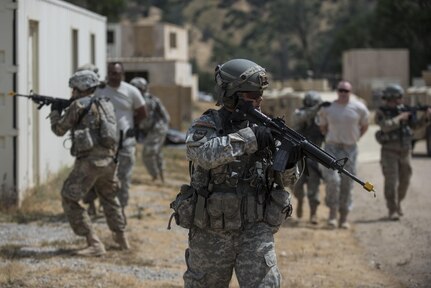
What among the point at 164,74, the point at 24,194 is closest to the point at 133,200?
the point at 24,194

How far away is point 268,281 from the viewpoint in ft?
17.7

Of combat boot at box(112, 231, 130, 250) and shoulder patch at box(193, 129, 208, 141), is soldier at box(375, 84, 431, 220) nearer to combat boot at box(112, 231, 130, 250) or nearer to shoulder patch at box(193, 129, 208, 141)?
combat boot at box(112, 231, 130, 250)

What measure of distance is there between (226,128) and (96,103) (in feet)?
11.4

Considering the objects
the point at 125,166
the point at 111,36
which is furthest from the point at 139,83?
the point at 111,36

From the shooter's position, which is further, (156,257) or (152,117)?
(152,117)

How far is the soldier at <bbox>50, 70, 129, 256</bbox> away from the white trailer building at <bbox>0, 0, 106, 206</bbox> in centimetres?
253

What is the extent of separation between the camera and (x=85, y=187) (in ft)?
28.9

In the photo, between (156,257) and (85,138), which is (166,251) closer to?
(156,257)

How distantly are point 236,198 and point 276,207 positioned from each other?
24 centimetres

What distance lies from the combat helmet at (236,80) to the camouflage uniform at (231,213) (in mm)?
90

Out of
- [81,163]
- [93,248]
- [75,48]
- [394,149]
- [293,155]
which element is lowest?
[93,248]

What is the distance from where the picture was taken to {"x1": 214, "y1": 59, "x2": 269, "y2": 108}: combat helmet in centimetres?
552

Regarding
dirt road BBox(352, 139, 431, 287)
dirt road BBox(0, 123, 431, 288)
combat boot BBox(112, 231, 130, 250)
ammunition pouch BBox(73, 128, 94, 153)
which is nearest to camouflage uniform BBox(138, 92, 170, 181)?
dirt road BBox(0, 123, 431, 288)

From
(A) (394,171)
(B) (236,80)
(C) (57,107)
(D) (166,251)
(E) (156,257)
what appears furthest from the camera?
(A) (394,171)
